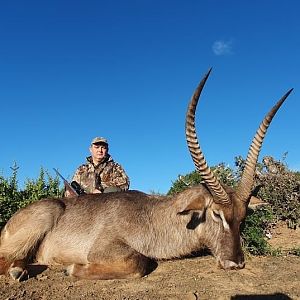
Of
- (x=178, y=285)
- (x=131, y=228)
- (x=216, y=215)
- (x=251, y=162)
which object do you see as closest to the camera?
(x=178, y=285)

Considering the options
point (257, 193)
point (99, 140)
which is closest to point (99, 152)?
point (99, 140)

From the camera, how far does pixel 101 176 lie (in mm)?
11398

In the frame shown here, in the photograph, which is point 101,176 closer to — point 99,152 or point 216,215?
point 99,152

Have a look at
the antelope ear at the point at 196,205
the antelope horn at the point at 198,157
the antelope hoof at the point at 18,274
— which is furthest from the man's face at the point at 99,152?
the antelope horn at the point at 198,157

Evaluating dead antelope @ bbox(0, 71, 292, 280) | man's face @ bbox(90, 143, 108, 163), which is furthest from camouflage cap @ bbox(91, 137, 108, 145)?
dead antelope @ bbox(0, 71, 292, 280)

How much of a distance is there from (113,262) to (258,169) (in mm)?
6355

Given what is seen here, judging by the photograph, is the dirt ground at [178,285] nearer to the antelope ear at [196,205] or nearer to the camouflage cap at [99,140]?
the antelope ear at [196,205]

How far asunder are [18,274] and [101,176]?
4.87 m

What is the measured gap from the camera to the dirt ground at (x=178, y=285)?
19.4 ft

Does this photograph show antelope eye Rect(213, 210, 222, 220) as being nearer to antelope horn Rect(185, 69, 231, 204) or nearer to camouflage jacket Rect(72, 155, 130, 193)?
antelope horn Rect(185, 69, 231, 204)

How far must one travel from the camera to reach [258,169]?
1189 centimetres

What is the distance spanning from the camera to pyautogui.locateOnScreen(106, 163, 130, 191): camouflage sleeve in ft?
36.9

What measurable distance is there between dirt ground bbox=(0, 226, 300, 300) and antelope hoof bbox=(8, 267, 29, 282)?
0.10m

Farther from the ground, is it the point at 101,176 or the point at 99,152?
the point at 99,152
